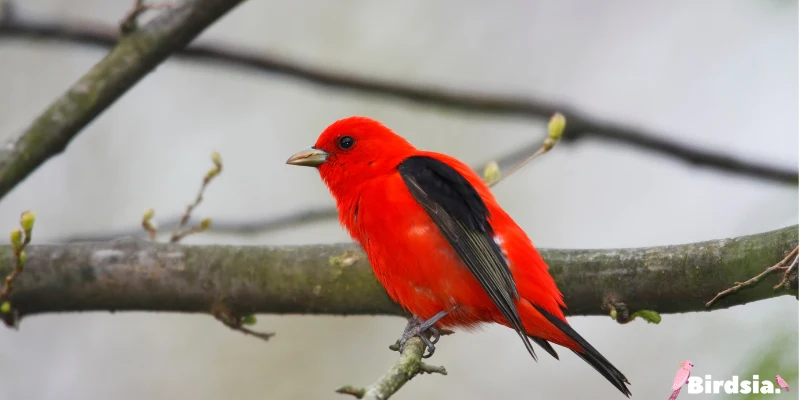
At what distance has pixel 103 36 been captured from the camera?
4.90 meters

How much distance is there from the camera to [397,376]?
2.53 m

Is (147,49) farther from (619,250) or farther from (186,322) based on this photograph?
(186,322)

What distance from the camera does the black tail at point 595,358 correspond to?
3.22 m

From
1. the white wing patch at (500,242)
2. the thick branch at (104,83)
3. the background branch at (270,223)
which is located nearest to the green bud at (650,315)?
the white wing patch at (500,242)

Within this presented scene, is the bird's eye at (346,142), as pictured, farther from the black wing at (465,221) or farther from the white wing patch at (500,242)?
the white wing patch at (500,242)

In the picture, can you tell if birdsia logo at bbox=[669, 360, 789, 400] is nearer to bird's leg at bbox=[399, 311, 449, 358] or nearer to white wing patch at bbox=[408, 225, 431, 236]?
bird's leg at bbox=[399, 311, 449, 358]

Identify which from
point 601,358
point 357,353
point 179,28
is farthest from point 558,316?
point 357,353

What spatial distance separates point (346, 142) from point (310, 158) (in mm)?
204

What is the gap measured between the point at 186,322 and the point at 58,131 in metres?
5.29

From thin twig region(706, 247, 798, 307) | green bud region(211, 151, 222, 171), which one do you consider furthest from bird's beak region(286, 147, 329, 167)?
thin twig region(706, 247, 798, 307)

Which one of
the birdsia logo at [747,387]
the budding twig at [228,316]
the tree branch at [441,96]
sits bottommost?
the birdsia logo at [747,387]

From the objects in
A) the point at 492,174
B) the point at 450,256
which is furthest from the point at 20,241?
the point at 492,174

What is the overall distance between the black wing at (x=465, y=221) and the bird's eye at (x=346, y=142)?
1.67 ft

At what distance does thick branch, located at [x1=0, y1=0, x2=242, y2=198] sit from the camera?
387cm
